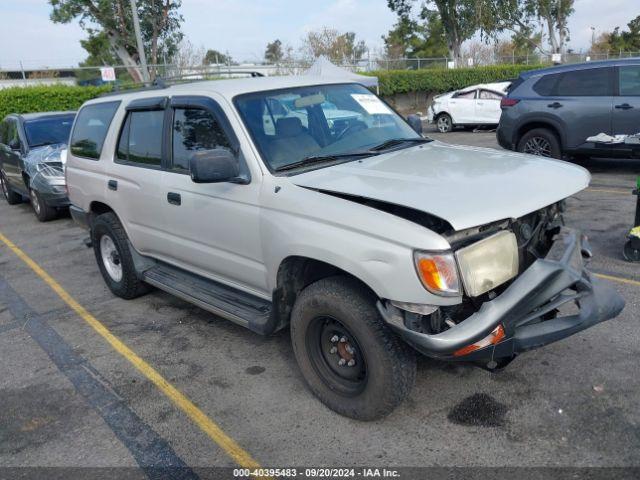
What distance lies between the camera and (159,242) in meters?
4.63

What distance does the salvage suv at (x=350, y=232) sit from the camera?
9.21ft

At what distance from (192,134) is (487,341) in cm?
259

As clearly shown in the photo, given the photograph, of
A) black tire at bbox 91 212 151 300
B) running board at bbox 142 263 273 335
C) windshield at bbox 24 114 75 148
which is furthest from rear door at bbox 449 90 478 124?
running board at bbox 142 263 273 335

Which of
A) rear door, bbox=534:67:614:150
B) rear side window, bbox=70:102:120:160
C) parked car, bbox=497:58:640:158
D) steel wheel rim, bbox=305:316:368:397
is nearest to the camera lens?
steel wheel rim, bbox=305:316:368:397

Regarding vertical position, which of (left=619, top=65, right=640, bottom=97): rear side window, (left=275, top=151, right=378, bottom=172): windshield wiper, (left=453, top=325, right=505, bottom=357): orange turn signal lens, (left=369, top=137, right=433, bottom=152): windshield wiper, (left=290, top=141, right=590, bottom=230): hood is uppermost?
(left=619, top=65, right=640, bottom=97): rear side window

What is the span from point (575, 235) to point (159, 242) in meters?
3.10

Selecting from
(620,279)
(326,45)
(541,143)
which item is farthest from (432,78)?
(620,279)

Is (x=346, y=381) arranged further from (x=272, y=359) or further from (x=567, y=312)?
(x=567, y=312)

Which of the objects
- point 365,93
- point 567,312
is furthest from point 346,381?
point 365,93

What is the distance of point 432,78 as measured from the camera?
88.1 ft

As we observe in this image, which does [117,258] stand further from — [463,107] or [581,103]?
[463,107]

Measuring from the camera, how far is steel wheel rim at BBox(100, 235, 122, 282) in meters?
5.48

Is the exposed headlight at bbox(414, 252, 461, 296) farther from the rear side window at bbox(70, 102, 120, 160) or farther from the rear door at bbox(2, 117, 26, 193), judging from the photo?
the rear door at bbox(2, 117, 26, 193)

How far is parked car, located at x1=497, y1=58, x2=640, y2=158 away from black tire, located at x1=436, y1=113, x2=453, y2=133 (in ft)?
28.2
